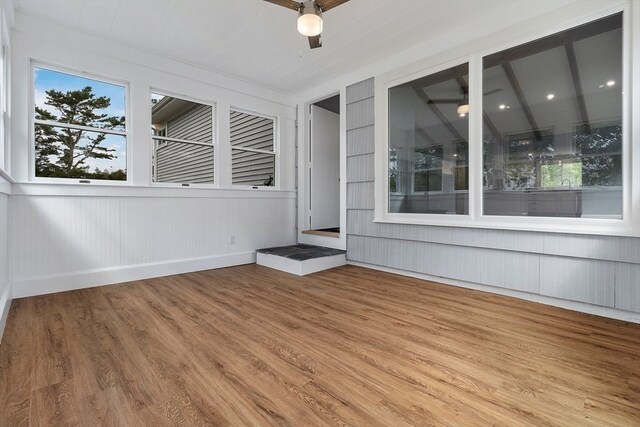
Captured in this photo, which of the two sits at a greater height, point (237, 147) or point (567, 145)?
point (237, 147)

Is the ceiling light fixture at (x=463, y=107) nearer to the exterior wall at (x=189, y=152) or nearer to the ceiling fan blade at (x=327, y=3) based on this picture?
the ceiling fan blade at (x=327, y=3)

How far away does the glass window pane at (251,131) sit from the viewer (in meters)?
4.90

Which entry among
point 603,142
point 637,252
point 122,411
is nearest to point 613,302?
point 637,252

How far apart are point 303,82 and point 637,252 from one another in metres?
4.52

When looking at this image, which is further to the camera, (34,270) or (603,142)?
(34,270)

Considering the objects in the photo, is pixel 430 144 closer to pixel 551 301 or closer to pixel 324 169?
pixel 551 301

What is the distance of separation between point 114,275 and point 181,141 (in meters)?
1.93

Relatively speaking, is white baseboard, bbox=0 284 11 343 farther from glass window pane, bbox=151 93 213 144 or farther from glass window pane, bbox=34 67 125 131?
glass window pane, bbox=151 93 213 144

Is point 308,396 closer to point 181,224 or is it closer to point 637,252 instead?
point 637,252

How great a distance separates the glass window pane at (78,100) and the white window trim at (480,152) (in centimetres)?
336

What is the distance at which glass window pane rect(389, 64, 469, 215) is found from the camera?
140 inches

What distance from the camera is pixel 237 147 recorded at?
4844 millimetres

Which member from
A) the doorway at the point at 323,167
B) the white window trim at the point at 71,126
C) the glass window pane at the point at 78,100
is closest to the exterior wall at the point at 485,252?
the doorway at the point at 323,167

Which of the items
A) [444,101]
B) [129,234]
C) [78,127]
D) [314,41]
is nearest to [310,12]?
[314,41]
